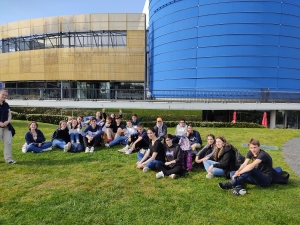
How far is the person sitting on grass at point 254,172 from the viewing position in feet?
17.3

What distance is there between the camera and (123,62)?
120ft

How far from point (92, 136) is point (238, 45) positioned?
23.5 m

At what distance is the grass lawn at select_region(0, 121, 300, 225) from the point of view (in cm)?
419

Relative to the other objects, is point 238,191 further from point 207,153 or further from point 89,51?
point 89,51

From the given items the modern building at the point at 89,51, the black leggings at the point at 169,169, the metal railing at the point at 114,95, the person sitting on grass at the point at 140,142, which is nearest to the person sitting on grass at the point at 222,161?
the black leggings at the point at 169,169

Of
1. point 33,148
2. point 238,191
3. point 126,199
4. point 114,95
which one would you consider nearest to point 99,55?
point 114,95

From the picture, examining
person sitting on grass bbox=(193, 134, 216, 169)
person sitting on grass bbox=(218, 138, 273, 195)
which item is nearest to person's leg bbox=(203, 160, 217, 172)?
person sitting on grass bbox=(193, 134, 216, 169)

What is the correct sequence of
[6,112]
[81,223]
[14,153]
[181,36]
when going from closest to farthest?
[81,223]
[6,112]
[14,153]
[181,36]

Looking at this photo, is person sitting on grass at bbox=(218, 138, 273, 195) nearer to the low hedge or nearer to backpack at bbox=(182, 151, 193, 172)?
backpack at bbox=(182, 151, 193, 172)

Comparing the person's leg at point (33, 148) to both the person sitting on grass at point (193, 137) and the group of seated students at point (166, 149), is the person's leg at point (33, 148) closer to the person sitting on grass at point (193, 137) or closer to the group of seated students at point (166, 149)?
the group of seated students at point (166, 149)

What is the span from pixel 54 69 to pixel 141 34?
14743 mm

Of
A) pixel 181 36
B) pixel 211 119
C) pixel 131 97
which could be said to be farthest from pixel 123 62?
pixel 211 119

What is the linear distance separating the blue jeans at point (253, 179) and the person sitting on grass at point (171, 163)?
1.41 metres

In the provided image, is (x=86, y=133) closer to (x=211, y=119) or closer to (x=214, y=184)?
(x=214, y=184)
